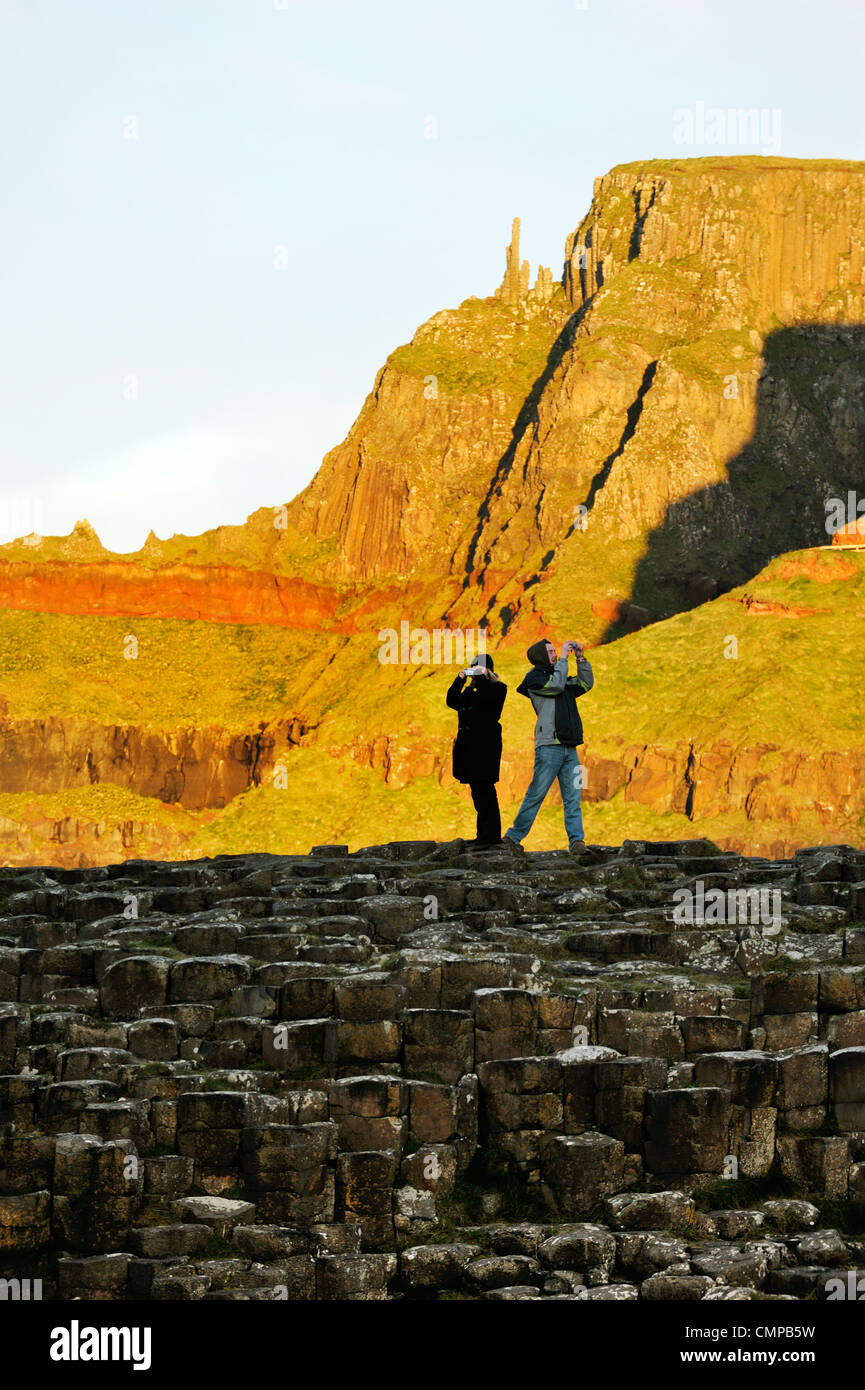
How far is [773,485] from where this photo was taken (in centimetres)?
15088

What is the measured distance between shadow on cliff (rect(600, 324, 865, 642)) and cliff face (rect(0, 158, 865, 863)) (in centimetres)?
25

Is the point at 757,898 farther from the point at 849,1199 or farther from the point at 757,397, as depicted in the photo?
the point at 757,397

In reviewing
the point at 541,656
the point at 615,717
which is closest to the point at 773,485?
the point at 615,717

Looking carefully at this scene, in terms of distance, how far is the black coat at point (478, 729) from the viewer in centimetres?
2738

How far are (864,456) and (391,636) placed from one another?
1607 inches

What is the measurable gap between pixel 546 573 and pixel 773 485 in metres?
21.8

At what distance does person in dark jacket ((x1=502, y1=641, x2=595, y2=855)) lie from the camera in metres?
27.4

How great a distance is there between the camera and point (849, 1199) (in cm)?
1797

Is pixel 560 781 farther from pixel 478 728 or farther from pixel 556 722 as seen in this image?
pixel 478 728
